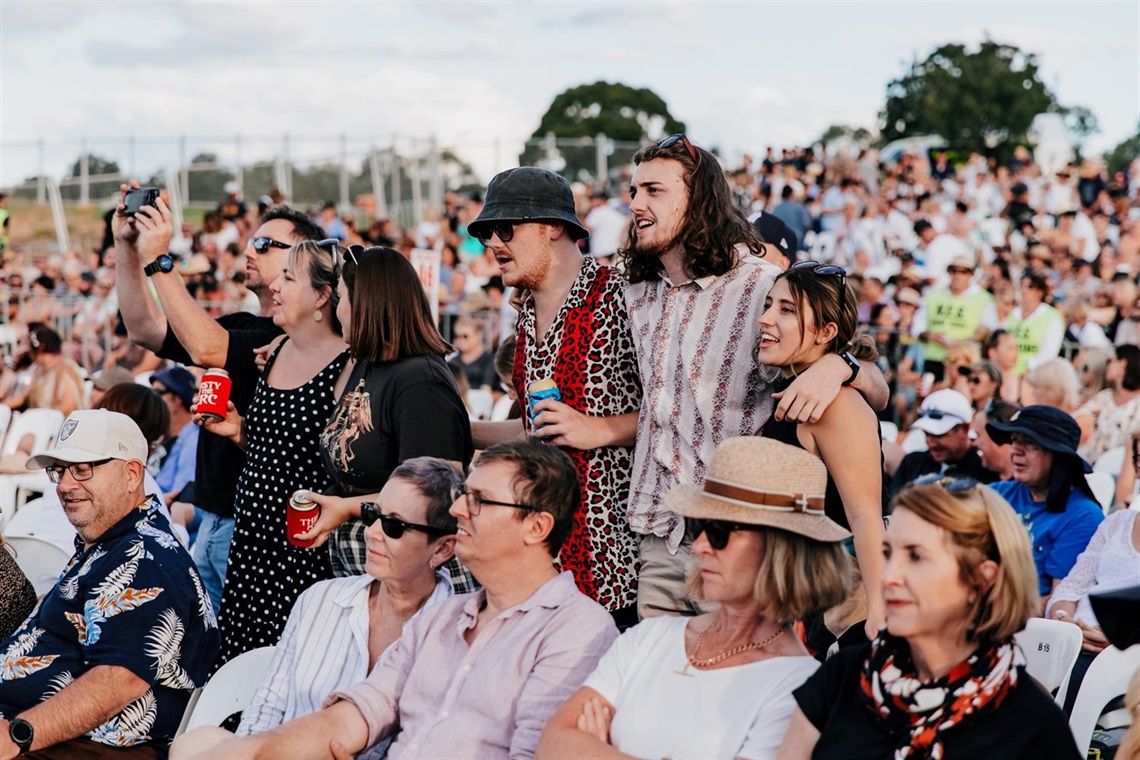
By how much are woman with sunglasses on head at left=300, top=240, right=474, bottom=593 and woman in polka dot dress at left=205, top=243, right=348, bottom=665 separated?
170 mm

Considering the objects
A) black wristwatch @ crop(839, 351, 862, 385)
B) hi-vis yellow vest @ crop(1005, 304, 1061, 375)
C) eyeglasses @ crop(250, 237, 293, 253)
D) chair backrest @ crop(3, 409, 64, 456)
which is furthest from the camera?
hi-vis yellow vest @ crop(1005, 304, 1061, 375)

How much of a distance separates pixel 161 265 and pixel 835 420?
8.49 feet

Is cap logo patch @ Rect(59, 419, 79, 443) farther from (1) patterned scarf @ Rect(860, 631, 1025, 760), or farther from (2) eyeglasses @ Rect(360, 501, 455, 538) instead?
(1) patterned scarf @ Rect(860, 631, 1025, 760)

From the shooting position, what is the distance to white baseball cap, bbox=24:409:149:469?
4305 mm

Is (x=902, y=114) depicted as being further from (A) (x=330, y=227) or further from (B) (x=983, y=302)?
(B) (x=983, y=302)

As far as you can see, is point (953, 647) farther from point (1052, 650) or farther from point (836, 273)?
point (1052, 650)

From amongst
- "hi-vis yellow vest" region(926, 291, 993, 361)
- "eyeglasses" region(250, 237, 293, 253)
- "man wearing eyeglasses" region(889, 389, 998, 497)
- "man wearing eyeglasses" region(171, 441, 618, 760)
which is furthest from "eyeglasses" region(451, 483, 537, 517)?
"hi-vis yellow vest" region(926, 291, 993, 361)

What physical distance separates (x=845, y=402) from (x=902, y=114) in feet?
184

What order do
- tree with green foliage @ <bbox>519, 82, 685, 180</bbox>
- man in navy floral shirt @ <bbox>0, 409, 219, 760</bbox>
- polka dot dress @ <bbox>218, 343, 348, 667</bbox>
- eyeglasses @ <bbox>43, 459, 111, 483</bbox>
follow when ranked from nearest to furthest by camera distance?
man in navy floral shirt @ <bbox>0, 409, 219, 760</bbox>, eyeglasses @ <bbox>43, 459, 111, 483</bbox>, polka dot dress @ <bbox>218, 343, 348, 667</bbox>, tree with green foliage @ <bbox>519, 82, 685, 180</bbox>

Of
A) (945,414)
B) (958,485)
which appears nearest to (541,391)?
(958,485)

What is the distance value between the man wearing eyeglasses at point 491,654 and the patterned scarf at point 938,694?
35.6 inches

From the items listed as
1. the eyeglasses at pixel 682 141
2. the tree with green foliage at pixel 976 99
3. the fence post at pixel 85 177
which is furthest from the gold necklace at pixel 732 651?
the tree with green foliage at pixel 976 99

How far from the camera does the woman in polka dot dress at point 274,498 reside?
4.41 m

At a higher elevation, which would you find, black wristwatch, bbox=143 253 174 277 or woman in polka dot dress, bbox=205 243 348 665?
black wristwatch, bbox=143 253 174 277
